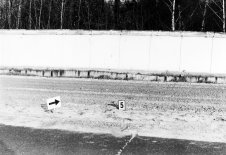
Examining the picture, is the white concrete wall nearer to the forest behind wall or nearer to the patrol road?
the patrol road

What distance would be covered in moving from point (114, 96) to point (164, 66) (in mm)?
10419

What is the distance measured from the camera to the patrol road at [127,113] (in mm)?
9094

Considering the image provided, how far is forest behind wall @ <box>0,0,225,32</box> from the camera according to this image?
147ft

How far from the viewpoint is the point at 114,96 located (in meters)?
14.6

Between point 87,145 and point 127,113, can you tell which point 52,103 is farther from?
point 87,145

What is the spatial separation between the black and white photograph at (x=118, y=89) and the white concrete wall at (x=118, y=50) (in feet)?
0.18

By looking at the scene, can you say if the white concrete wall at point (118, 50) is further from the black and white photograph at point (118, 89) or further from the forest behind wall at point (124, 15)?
the forest behind wall at point (124, 15)

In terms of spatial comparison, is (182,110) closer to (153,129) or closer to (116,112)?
(116,112)

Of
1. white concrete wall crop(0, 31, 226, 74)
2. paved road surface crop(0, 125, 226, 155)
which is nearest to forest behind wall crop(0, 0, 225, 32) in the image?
white concrete wall crop(0, 31, 226, 74)

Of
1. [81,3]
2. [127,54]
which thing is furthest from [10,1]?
[127,54]

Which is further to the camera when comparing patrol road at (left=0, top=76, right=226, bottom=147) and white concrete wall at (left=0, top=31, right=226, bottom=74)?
white concrete wall at (left=0, top=31, right=226, bottom=74)

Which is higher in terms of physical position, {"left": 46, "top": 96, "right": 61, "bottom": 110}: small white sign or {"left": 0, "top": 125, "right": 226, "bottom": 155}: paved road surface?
{"left": 46, "top": 96, "right": 61, "bottom": 110}: small white sign

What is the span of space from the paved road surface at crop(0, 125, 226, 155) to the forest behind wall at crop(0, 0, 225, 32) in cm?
3308

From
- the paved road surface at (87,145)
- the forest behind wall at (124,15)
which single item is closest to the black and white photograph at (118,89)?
the paved road surface at (87,145)
